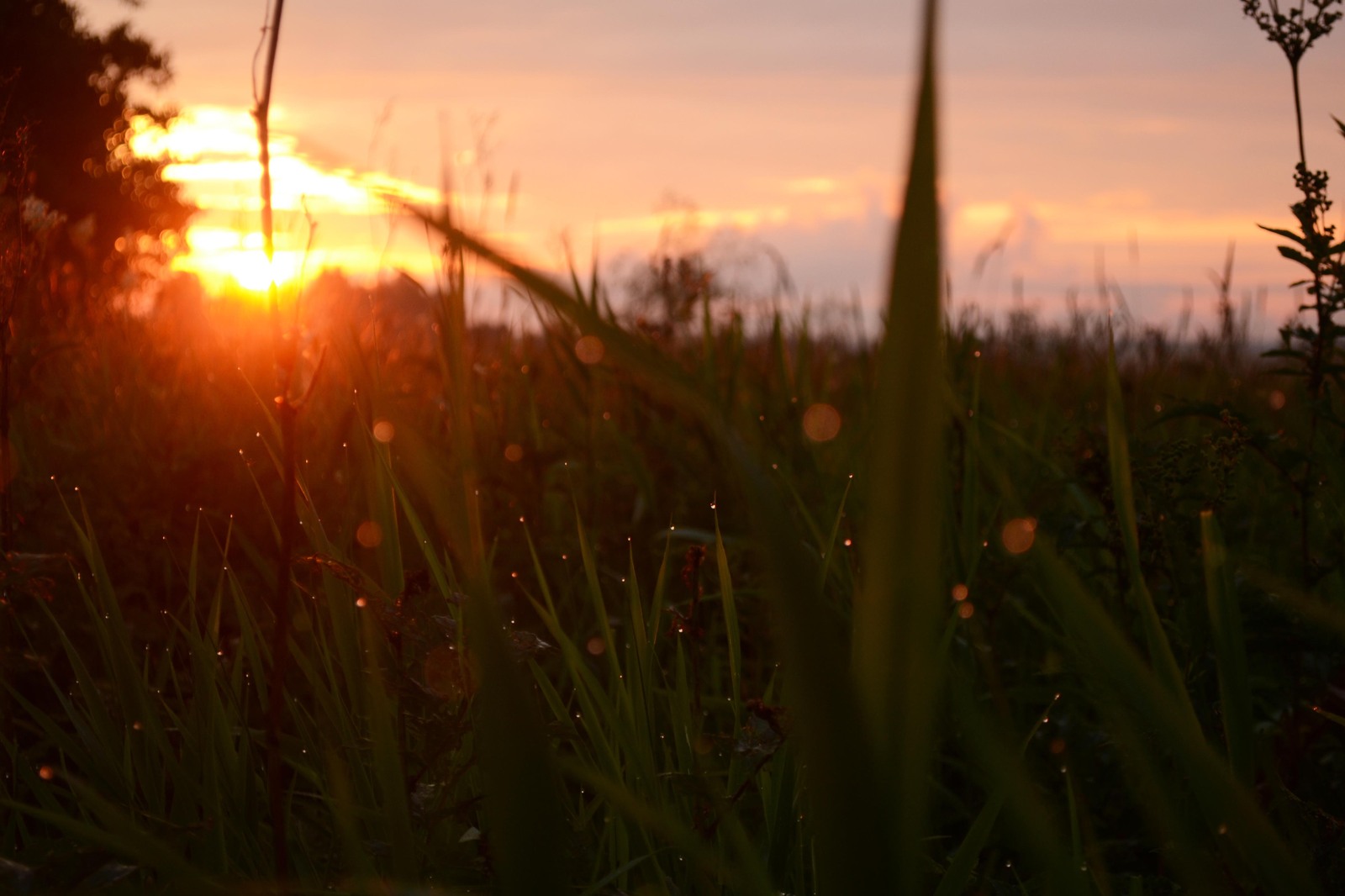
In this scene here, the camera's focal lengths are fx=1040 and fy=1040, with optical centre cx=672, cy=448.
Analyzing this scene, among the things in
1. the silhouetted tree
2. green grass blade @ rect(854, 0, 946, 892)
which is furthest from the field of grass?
the silhouetted tree

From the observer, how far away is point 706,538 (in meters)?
2.22

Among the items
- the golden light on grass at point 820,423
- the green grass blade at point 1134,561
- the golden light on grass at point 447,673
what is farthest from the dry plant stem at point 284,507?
the golden light on grass at point 820,423

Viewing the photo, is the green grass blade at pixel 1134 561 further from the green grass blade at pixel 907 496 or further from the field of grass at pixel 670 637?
the green grass blade at pixel 907 496

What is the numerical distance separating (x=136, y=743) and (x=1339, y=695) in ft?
5.33

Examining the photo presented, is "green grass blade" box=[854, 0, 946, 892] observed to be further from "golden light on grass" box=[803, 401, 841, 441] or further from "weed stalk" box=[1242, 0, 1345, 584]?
"golden light on grass" box=[803, 401, 841, 441]

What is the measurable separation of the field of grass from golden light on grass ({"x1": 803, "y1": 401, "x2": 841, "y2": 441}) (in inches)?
1.1

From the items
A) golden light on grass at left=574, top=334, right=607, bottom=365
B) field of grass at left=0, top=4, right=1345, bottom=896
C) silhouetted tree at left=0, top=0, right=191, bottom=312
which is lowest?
field of grass at left=0, top=4, right=1345, bottom=896

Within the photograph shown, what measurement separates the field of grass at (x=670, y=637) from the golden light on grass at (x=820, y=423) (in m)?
0.03

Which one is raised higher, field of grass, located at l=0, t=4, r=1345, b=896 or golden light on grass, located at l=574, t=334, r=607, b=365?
golden light on grass, located at l=574, t=334, r=607, b=365

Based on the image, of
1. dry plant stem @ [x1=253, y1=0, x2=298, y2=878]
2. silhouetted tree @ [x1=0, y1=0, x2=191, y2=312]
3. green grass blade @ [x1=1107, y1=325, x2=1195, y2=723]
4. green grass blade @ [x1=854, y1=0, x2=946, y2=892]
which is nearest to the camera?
green grass blade @ [x1=854, y1=0, x2=946, y2=892]

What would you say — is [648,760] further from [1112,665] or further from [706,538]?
[706,538]

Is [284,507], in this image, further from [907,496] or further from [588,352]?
[588,352]

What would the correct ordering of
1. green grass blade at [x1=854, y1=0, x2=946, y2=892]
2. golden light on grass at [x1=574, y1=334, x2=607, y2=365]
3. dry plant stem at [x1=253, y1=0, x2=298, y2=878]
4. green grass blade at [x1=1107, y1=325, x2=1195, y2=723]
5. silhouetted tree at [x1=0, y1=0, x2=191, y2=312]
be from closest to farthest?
green grass blade at [x1=854, y1=0, x2=946, y2=892] < dry plant stem at [x1=253, y1=0, x2=298, y2=878] < green grass blade at [x1=1107, y1=325, x2=1195, y2=723] < golden light on grass at [x1=574, y1=334, x2=607, y2=365] < silhouetted tree at [x1=0, y1=0, x2=191, y2=312]

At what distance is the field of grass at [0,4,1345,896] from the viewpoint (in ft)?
1.88
